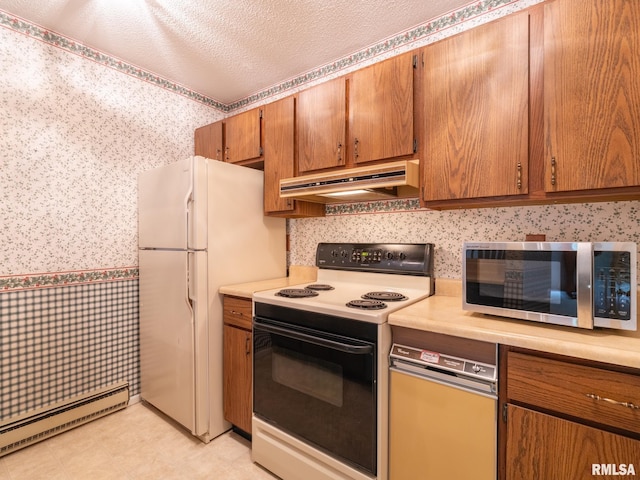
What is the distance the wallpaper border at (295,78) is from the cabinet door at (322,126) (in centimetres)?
52

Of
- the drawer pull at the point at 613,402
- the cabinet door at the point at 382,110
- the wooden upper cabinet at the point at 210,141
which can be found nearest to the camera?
the drawer pull at the point at 613,402

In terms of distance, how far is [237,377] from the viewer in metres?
2.00

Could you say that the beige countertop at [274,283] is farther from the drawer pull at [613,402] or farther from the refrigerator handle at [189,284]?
the drawer pull at [613,402]

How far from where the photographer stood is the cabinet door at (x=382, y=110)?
1.67 metres

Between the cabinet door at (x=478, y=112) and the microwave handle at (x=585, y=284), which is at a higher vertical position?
the cabinet door at (x=478, y=112)

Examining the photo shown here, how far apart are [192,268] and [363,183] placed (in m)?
1.19

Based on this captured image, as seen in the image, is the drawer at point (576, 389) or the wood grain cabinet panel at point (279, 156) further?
the wood grain cabinet panel at point (279, 156)

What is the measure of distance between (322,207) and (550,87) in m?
1.51

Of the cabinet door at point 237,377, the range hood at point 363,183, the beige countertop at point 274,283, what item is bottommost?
the cabinet door at point 237,377

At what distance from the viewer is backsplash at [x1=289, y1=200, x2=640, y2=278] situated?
4.75 ft

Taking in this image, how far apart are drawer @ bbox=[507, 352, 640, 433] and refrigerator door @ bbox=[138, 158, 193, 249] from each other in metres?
1.85

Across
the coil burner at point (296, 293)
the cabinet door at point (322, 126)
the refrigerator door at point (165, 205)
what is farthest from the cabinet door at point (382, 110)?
the refrigerator door at point (165, 205)

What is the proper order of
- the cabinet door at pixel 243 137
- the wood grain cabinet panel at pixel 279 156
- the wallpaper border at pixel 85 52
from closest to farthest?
the wallpaper border at pixel 85 52 → the wood grain cabinet panel at pixel 279 156 → the cabinet door at pixel 243 137

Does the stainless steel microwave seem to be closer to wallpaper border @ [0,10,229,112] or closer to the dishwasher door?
the dishwasher door
